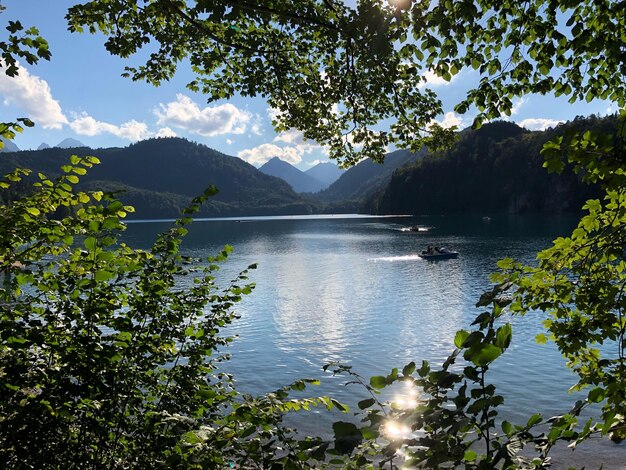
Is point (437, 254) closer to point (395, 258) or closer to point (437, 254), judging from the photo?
point (437, 254)

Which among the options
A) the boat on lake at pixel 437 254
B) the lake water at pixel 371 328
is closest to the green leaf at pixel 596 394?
the lake water at pixel 371 328

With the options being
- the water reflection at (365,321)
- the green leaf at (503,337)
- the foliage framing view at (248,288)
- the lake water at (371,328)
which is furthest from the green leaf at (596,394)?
the water reflection at (365,321)

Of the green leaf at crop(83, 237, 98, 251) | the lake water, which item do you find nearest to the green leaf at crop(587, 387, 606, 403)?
the green leaf at crop(83, 237, 98, 251)

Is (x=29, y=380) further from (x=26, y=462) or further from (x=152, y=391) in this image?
(x=152, y=391)

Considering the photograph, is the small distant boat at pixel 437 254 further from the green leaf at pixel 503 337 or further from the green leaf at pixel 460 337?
the green leaf at pixel 503 337

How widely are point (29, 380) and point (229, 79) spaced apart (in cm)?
719

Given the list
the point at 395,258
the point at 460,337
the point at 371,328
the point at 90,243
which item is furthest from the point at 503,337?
the point at 395,258

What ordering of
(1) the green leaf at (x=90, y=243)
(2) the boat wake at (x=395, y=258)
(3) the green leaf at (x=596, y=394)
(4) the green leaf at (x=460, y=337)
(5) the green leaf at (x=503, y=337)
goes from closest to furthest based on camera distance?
(5) the green leaf at (x=503, y=337) < (4) the green leaf at (x=460, y=337) < (3) the green leaf at (x=596, y=394) < (1) the green leaf at (x=90, y=243) < (2) the boat wake at (x=395, y=258)

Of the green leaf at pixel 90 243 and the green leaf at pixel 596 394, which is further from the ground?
the green leaf at pixel 90 243

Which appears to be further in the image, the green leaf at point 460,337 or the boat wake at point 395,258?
the boat wake at point 395,258

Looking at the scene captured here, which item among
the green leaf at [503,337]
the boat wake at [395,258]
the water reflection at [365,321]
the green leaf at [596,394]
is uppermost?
the green leaf at [503,337]

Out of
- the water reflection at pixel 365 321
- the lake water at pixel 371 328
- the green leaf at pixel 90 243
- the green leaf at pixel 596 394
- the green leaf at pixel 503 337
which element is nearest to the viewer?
the green leaf at pixel 503 337

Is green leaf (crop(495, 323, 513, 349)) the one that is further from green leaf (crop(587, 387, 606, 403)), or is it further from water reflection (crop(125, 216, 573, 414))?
water reflection (crop(125, 216, 573, 414))

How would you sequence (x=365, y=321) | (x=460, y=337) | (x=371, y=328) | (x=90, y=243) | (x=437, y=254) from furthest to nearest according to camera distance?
(x=437, y=254) → (x=365, y=321) → (x=371, y=328) → (x=90, y=243) → (x=460, y=337)
